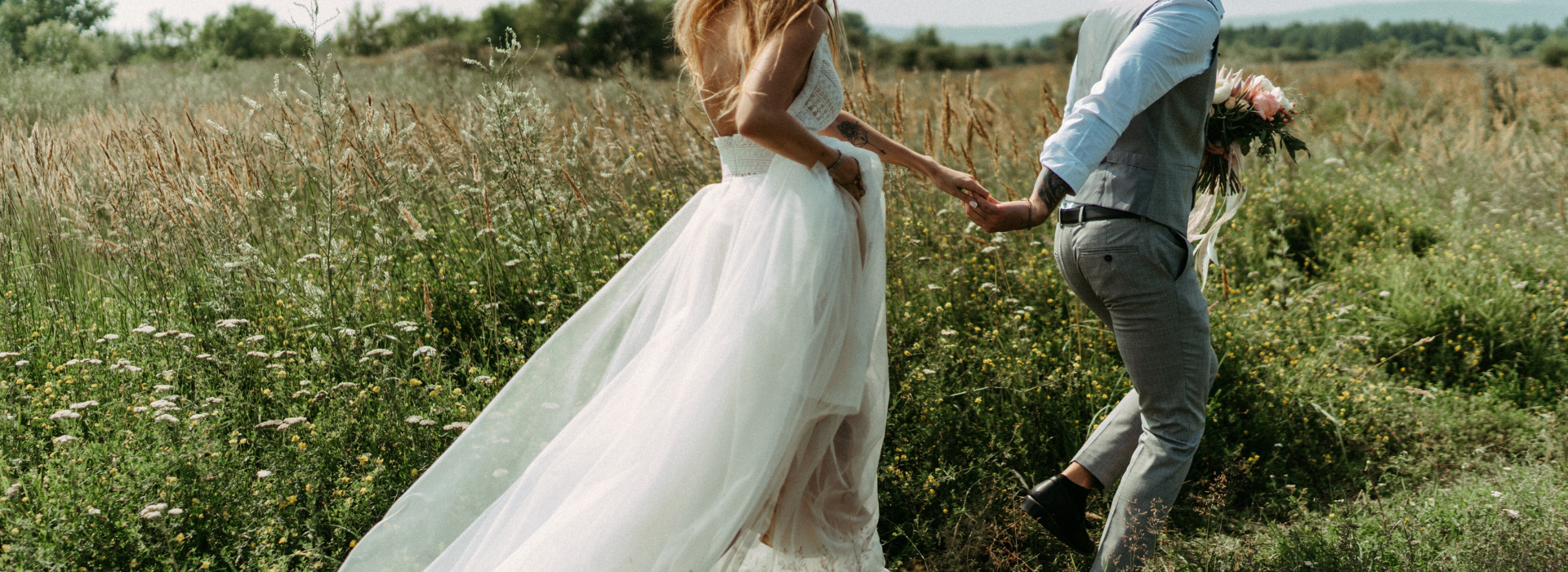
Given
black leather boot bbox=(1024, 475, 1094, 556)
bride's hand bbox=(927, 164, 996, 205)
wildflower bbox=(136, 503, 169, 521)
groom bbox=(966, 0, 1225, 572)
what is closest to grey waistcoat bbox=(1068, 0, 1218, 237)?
groom bbox=(966, 0, 1225, 572)

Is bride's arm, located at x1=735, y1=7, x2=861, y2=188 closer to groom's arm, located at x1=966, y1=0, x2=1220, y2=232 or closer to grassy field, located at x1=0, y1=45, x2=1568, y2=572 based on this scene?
groom's arm, located at x1=966, y1=0, x2=1220, y2=232

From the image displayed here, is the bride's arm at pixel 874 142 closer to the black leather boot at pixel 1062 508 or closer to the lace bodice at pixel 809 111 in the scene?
the lace bodice at pixel 809 111

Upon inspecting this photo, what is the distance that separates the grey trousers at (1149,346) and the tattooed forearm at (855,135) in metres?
0.64

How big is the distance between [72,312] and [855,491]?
341 cm

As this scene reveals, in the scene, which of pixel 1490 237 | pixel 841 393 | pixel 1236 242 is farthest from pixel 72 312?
pixel 1490 237

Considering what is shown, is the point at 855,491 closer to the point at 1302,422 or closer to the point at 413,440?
the point at 413,440

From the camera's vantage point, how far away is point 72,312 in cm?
360

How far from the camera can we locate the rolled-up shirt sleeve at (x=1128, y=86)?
200cm

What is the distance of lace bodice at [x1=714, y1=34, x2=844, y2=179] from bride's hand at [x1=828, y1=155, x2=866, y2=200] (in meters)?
0.11

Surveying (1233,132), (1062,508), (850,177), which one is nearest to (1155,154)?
(1233,132)

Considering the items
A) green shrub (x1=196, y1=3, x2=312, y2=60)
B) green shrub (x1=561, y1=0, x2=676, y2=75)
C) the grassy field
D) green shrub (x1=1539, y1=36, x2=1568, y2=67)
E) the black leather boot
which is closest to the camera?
the black leather boot

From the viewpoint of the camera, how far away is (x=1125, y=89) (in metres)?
2.00

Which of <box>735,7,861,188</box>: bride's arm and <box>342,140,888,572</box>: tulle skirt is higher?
<box>735,7,861,188</box>: bride's arm

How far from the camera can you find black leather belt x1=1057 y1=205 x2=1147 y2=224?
2137 mm
